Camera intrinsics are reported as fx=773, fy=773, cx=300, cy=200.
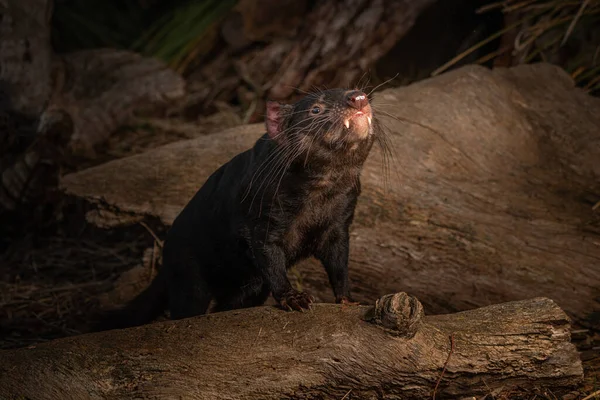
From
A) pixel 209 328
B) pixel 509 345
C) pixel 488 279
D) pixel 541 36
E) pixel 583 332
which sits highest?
pixel 541 36

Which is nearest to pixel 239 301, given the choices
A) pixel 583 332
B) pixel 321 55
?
pixel 583 332

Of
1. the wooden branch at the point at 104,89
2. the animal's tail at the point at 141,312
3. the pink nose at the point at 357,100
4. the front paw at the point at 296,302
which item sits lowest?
the animal's tail at the point at 141,312

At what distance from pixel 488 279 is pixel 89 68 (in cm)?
333

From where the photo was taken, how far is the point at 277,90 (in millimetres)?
5156

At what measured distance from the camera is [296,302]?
8.55 feet

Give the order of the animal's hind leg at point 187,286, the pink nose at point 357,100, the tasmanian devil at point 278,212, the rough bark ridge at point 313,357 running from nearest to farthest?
the rough bark ridge at point 313,357 < the pink nose at point 357,100 < the tasmanian devil at point 278,212 < the animal's hind leg at point 187,286

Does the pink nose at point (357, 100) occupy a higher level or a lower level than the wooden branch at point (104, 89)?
higher

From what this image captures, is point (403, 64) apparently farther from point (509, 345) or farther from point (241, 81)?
point (509, 345)

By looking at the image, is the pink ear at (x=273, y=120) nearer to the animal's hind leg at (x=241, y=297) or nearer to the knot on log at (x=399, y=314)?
the animal's hind leg at (x=241, y=297)

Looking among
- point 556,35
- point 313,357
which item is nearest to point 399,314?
point 313,357

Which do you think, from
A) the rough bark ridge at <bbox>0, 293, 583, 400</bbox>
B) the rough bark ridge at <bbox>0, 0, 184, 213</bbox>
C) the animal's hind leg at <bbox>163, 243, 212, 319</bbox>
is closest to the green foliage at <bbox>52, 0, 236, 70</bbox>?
the rough bark ridge at <bbox>0, 0, 184, 213</bbox>

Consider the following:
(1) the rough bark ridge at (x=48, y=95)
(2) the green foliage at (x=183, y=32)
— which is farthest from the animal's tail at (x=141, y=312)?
(2) the green foliage at (x=183, y=32)

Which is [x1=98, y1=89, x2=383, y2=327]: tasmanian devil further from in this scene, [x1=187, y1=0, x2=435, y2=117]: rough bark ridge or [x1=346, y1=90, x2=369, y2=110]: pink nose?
[x1=187, y1=0, x2=435, y2=117]: rough bark ridge

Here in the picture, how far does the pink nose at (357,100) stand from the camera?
2576mm
